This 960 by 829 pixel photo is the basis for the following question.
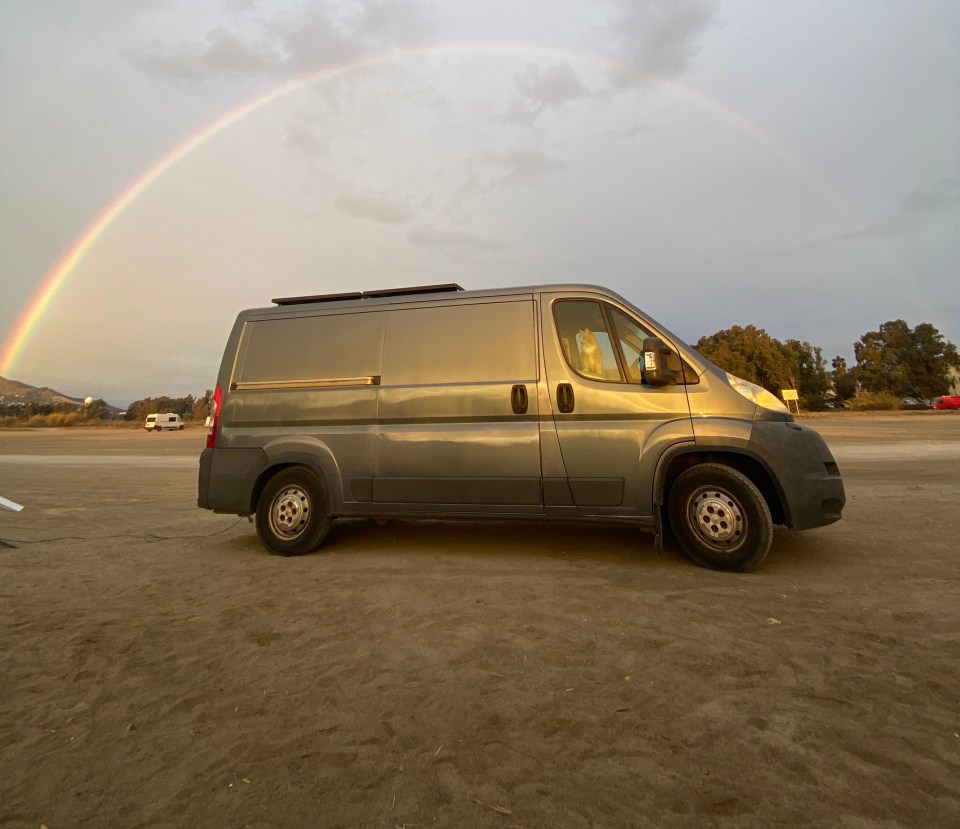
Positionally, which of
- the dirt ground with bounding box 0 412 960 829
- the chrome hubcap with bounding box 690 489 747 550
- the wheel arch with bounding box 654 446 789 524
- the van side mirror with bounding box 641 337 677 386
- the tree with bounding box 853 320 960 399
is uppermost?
the tree with bounding box 853 320 960 399

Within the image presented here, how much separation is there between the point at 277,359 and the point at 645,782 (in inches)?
186

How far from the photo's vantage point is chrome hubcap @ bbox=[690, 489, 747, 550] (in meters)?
4.20

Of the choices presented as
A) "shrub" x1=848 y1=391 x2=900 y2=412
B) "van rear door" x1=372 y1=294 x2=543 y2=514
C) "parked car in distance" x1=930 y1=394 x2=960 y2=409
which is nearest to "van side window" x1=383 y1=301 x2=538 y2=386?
"van rear door" x1=372 y1=294 x2=543 y2=514

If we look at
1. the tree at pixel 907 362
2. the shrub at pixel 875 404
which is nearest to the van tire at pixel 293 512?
the shrub at pixel 875 404

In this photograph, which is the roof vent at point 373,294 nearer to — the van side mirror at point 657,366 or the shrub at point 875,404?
the van side mirror at point 657,366

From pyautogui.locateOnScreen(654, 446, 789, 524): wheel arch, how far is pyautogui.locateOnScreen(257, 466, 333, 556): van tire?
302 cm

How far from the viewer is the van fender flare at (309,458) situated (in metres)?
5.04

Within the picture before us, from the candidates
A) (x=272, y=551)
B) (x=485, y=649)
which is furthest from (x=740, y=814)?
(x=272, y=551)

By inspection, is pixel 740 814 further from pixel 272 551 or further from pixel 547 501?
pixel 272 551

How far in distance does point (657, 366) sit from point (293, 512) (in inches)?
141

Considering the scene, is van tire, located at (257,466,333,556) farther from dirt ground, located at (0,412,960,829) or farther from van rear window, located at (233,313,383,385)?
van rear window, located at (233,313,383,385)

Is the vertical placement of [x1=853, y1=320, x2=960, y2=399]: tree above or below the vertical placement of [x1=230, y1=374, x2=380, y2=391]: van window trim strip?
above

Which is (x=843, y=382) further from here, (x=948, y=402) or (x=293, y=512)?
(x=293, y=512)

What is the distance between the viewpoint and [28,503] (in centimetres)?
891
